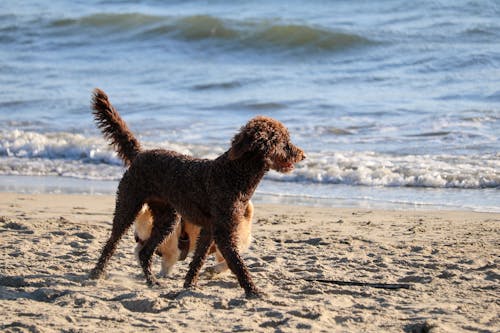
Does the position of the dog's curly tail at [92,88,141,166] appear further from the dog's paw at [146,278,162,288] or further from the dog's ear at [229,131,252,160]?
the dog's ear at [229,131,252,160]

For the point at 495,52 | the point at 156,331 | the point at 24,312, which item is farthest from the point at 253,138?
the point at 495,52

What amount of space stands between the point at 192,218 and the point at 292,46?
49.3 ft

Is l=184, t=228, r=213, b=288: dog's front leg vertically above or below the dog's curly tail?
below

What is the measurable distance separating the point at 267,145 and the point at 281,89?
11.4 meters

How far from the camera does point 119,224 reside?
5.89 meters

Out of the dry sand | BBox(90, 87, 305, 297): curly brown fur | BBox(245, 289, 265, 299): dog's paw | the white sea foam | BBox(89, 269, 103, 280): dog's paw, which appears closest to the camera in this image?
the dry sand

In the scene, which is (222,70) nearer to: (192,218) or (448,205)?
(448,205)

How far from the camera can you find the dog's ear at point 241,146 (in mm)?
5055

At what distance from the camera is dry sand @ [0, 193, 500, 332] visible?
4.82m

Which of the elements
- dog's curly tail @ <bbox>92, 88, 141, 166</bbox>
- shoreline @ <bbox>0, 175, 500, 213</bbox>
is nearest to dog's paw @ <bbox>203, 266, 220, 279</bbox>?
dog's curly tail @ <bbox>92, 88, 141, 166</bbox>

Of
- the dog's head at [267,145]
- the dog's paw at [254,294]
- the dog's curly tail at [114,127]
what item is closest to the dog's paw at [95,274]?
the dog's curly tail at [114,127]

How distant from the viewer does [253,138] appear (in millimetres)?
5082

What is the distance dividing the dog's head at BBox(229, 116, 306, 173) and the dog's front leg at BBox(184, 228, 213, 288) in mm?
761

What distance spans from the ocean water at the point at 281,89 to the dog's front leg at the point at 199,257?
358 centimetres
